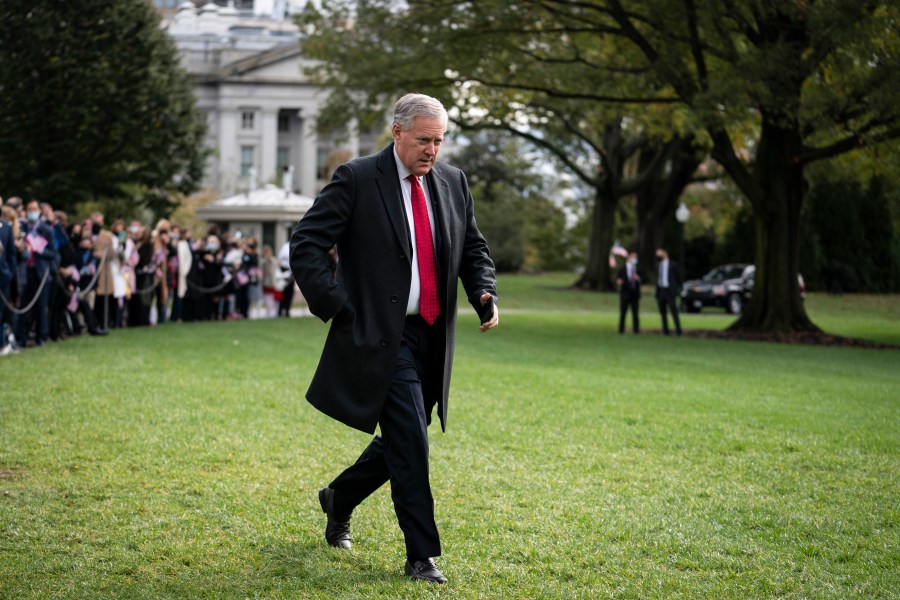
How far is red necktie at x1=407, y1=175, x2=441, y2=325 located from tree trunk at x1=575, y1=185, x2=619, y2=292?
1830 inches

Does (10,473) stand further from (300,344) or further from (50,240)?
(300,344)

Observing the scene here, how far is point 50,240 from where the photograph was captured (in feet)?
61.1

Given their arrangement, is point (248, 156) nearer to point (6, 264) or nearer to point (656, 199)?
point (656, 199)

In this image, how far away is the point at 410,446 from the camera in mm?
5867

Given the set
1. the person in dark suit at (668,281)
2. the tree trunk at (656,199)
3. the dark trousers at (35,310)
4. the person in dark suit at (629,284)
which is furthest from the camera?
the tree trunk at (656,199)

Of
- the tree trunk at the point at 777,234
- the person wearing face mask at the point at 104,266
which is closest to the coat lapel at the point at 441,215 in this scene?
the person wearing face mask at the point at 104,266

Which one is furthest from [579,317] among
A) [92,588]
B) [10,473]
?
[92,588]

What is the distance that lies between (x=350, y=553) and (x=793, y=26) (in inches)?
770

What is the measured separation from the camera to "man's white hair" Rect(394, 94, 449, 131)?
19.0ft

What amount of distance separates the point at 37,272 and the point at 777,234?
55.8ft

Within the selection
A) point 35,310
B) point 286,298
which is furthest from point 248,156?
point 35,310

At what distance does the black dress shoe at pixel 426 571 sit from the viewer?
5711 millimetres

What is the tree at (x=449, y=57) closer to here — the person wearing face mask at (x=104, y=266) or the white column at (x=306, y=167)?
the person wearing face mask at (x=104, y=266)

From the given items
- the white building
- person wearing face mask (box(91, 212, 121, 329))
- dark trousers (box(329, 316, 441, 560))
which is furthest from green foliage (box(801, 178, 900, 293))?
dark trousers (box(329, 316, 441, 560))
